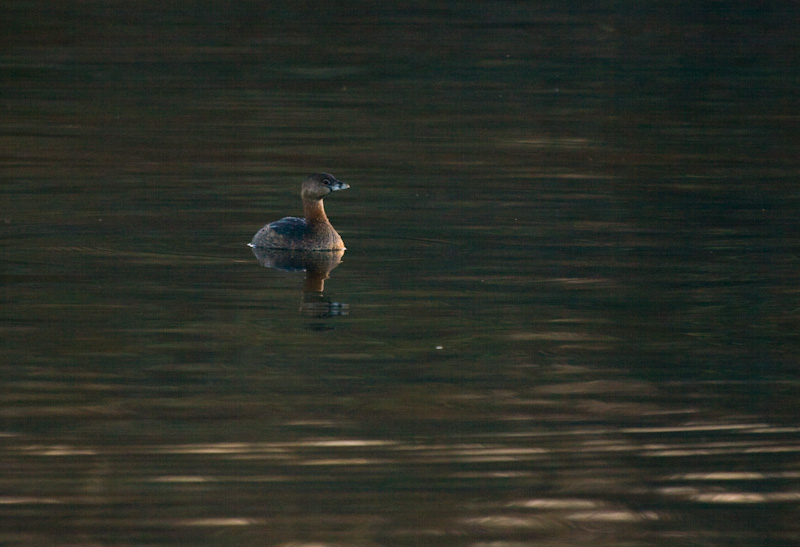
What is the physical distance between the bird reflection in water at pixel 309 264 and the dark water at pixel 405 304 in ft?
0.34

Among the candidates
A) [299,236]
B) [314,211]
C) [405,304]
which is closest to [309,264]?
[299,236]

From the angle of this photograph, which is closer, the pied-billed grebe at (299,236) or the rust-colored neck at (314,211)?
the pied-billed grebe at (299,236)

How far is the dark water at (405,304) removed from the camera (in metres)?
6.50

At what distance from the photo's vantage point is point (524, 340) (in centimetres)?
912

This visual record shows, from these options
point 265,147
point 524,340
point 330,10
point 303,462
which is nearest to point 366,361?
point 524,340

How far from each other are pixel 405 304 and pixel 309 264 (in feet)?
5.57

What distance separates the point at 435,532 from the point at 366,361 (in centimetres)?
254

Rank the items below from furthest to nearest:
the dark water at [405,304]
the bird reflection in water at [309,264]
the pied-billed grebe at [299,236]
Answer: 1. the pied-billed grebe at [299,236]
2. the bird reflection in water at [309,264]
3. the dark water at [405,304]

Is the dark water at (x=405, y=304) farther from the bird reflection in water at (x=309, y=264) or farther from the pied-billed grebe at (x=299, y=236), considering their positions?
the pied-billed grebe at (x=299, y=236)

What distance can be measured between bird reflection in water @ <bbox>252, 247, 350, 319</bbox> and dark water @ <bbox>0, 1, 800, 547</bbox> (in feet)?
0.34

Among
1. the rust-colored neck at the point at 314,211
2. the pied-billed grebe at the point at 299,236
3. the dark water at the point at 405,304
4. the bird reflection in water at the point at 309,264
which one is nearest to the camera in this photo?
the dark water at the point at 405,304

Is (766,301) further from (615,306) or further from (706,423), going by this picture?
(706,423)

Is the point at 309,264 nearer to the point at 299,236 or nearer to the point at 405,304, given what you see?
the point at 299,236

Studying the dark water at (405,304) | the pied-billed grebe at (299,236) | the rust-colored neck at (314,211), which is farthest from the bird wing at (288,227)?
the dark water at (405,304)
